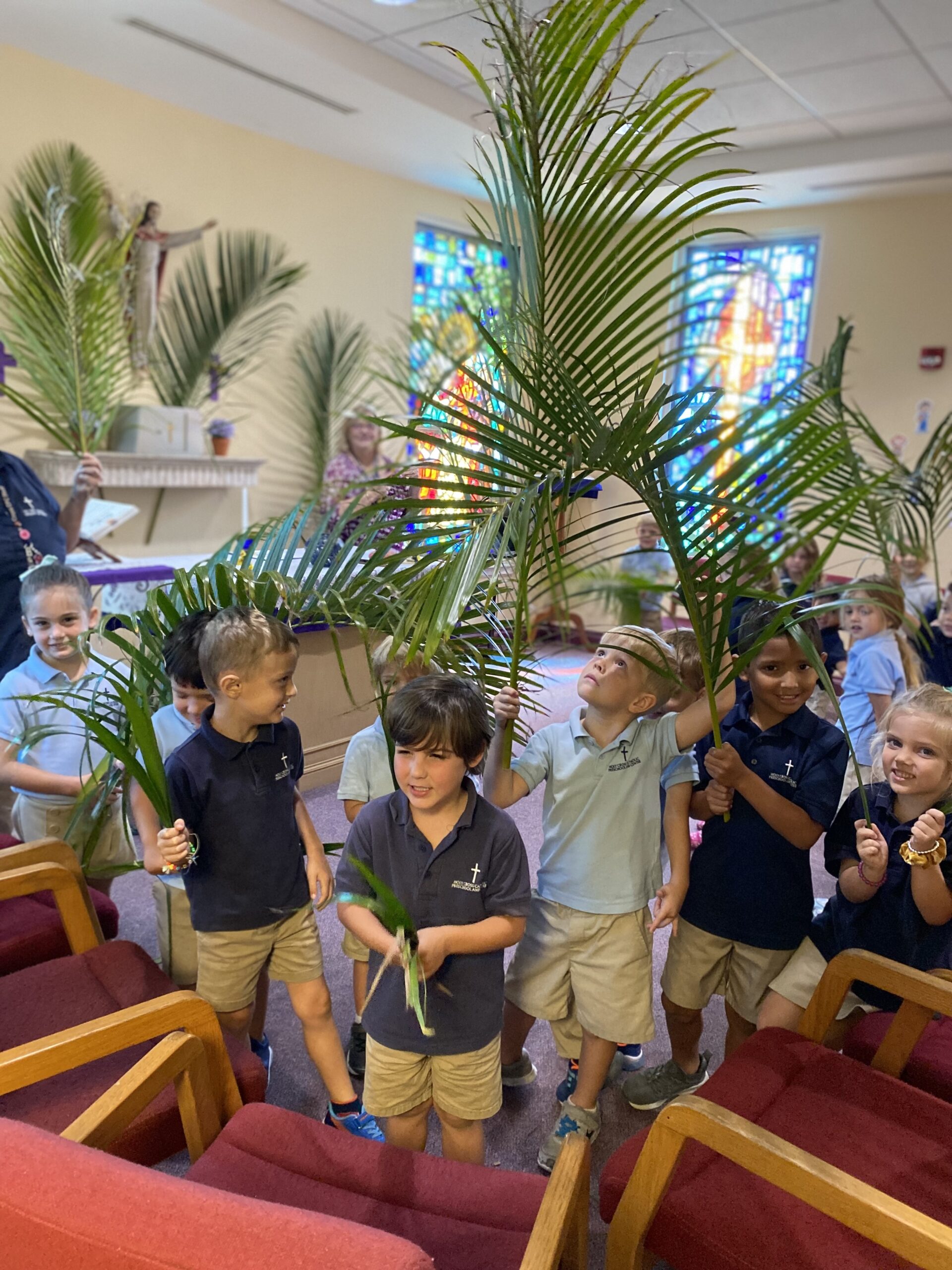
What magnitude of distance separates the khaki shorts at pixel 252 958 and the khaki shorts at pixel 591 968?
43 cm

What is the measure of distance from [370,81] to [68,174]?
1.69 meters

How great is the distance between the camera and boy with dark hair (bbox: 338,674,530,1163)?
1371mm

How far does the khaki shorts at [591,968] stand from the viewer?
175 cm

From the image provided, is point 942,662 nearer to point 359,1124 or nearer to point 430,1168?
point 359,1124

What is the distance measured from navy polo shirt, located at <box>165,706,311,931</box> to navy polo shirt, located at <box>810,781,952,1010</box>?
105 centimetres

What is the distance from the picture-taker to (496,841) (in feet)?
4.69

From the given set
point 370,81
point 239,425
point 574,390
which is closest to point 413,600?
point 574,390

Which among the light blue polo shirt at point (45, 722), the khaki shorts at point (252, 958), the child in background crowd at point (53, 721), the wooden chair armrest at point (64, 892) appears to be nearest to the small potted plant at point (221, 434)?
the child in background crowd at point (53, 721)

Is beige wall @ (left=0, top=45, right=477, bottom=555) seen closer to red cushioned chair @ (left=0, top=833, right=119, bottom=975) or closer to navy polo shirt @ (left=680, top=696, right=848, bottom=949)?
red cushioned chair @ (left=0, top=833, right=119, bottom=975)

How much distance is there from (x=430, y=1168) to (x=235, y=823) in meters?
0.68

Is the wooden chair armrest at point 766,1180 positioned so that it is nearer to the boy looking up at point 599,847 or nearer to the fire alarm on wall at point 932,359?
the boy looking up at point 599,847

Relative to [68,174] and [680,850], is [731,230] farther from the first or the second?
[68,174]

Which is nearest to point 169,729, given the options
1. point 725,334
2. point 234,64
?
point 725,334

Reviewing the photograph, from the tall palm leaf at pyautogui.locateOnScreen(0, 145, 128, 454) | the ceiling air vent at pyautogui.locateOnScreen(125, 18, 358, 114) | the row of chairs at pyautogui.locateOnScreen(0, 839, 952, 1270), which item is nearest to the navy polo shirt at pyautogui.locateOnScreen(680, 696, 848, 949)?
the row of chairs at pyautogui.locateOnScreen(0, 839, 952, 1270)
